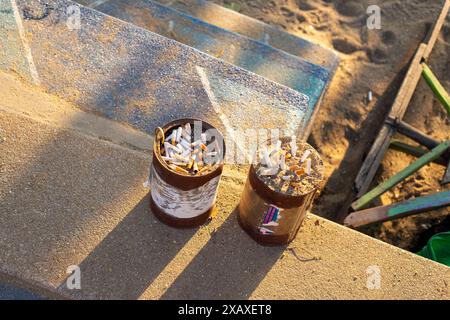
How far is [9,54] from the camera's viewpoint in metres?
2.95

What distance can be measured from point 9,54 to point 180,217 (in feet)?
5.06

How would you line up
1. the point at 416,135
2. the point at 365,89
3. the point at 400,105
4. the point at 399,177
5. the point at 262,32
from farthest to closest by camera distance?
the point at 365,89 < the point at 262,32 < the point at 400,105 < the point at 416,135 < the point at 399,177

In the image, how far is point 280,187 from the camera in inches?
82.4

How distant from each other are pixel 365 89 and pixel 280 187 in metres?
3.03

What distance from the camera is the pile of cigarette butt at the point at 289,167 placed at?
Answer: 2.10m

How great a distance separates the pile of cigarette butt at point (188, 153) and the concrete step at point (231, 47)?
1.62 m

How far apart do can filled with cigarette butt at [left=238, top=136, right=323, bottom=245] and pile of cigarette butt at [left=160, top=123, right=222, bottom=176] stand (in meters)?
0.19

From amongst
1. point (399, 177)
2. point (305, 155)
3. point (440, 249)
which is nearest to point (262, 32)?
point (399, 177)

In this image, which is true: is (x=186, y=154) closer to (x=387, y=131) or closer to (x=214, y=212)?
(x=214, y=212)

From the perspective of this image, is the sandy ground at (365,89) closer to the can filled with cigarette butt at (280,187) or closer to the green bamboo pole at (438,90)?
the green bamboo pole at (438,90)

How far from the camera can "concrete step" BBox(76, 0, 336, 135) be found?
3686mm

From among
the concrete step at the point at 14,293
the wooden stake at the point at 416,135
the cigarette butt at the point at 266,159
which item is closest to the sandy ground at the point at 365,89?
the wooden stake at the point at 416,135
